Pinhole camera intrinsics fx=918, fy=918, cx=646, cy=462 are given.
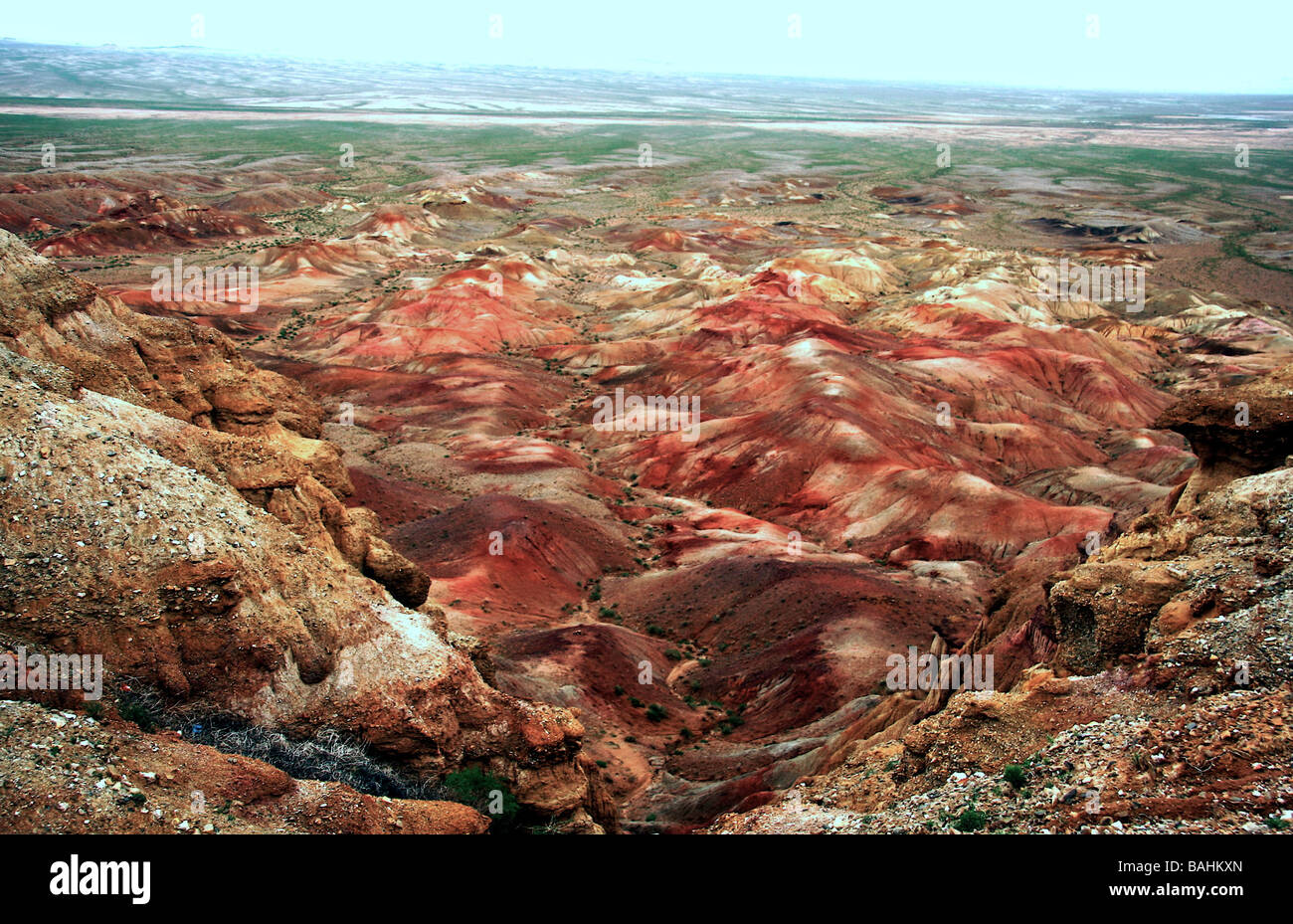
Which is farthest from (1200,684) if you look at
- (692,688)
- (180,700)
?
(692,688)

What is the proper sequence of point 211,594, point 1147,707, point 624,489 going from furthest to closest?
point 624,489 < point 211,594 < point 1147,707

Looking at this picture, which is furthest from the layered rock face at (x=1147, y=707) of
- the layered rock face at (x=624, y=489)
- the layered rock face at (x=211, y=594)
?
the layered rock face at (x=211, y=594)

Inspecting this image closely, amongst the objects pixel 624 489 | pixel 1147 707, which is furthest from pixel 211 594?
pixel 624 489

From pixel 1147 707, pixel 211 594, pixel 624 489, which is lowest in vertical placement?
pixel 624 489

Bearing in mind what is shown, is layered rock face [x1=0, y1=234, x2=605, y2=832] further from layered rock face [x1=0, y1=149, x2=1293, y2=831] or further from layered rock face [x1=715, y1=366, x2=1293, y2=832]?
layered rock face [x1=715, y1=366, x2=1293, y2=832]

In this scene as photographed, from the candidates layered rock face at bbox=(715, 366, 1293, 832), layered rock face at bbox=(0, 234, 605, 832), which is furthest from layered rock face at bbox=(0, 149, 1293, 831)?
layered rock face at bbox=(715, 366, 1293, 832)

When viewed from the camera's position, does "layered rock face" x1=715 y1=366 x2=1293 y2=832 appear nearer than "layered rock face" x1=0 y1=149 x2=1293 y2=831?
Yes

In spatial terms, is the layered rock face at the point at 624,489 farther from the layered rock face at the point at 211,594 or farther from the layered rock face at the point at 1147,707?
the layered rock face at the point at 1147,707

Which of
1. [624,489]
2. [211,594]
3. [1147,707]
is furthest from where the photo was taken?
[624,489]

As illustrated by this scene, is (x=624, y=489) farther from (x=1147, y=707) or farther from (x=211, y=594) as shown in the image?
(x=1147, y=707)
